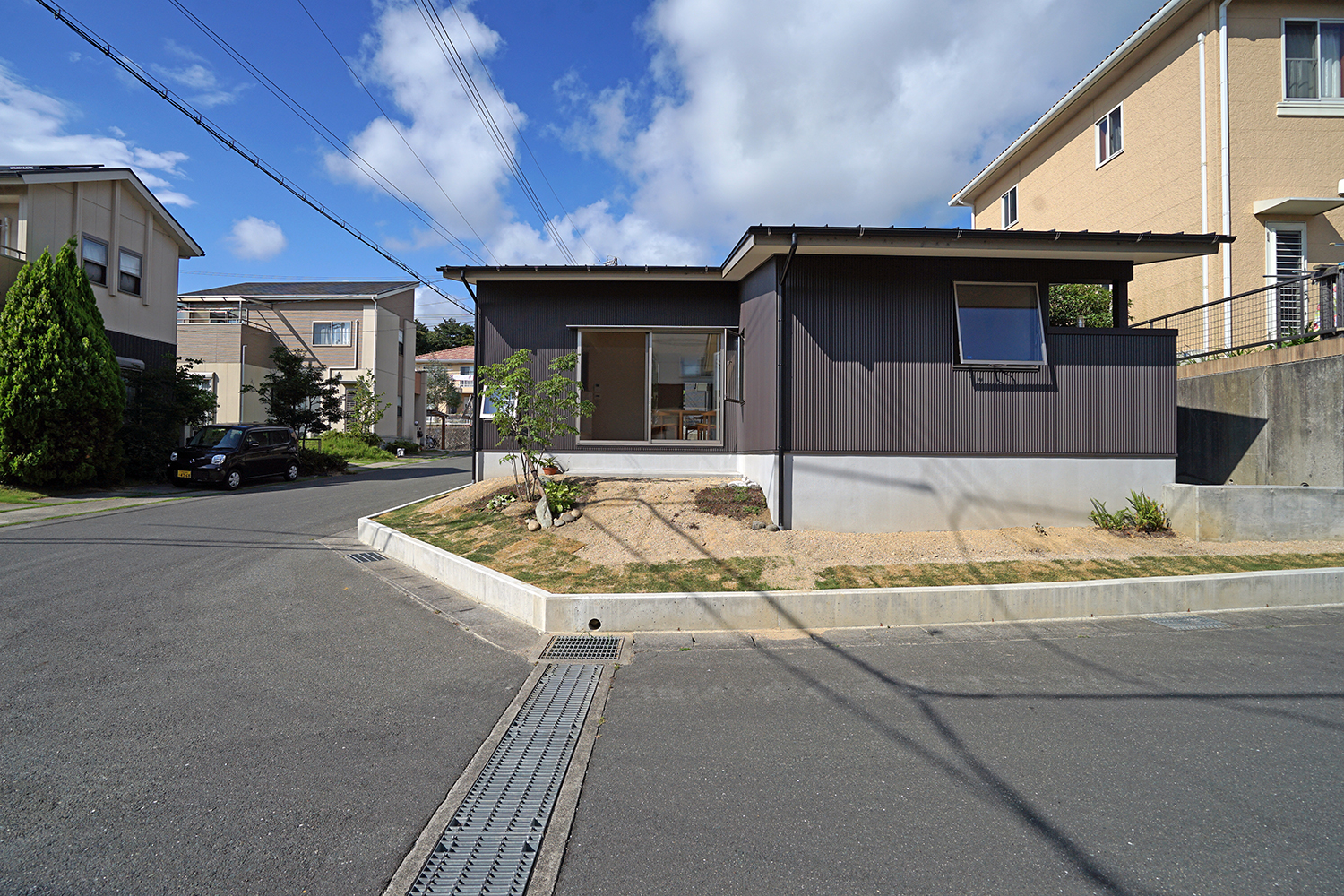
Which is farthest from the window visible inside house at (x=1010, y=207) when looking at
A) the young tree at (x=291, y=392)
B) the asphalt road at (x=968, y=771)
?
the young tree at (x=291, y=392)

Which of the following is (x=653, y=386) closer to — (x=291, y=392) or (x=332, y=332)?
(x=291, y=392)

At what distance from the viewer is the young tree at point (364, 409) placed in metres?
27.6

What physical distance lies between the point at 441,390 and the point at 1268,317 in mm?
38713

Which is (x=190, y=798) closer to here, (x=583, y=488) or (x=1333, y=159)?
(x=583, y=488)

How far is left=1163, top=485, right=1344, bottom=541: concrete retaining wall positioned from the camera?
747 centimetres

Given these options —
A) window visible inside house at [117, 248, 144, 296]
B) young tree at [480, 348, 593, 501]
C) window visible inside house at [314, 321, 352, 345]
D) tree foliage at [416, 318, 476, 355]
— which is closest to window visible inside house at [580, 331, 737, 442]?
young tree at [480, 348, 593, 501]

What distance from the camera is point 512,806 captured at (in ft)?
9.55

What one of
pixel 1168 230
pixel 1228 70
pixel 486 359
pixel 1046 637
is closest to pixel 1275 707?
pixel 1046 637

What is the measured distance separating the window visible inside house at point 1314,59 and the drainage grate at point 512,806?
16.7 metres

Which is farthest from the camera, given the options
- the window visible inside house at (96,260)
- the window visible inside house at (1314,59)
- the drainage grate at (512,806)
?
the window visible inside house at (96,260)

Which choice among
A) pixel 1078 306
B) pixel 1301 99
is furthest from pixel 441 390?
pixel 1301 99

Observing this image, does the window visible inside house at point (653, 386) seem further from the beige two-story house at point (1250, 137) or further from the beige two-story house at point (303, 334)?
the beige two-story house at point (303, 334)

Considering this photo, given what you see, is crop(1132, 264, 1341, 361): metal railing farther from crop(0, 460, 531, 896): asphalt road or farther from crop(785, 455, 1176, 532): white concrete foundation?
crop(0, 460, 531, 896): asphalt road

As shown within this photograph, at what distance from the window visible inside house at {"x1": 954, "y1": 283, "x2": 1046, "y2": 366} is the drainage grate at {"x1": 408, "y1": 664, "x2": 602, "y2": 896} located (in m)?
6.39
